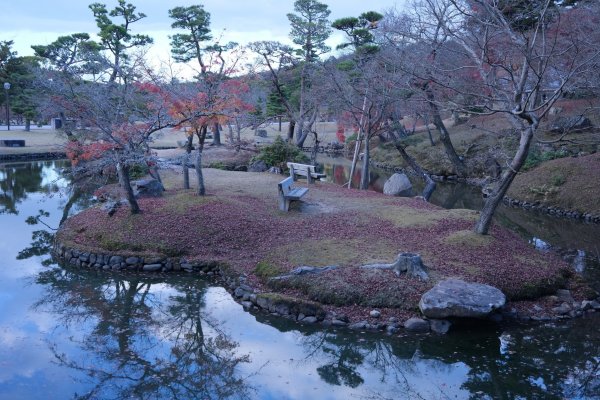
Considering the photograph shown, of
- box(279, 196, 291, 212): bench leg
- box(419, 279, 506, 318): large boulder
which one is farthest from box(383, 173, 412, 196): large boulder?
box(419, 279, 506, 318): large boulder

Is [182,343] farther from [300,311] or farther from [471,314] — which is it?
[471,314]

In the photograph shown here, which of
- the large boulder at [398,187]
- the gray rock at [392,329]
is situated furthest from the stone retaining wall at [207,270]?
the large boulder at [398,187]

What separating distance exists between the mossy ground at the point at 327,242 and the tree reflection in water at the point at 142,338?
1.15 metres

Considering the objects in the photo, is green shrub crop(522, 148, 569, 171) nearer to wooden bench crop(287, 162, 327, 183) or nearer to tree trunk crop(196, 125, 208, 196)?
wooden bench crop(287, 162, 327, 183)

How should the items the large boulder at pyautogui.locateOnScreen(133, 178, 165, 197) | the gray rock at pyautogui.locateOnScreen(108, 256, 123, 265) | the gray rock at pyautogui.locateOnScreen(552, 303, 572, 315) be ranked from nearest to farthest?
1. the gray rock at pyautogui.locateOnScreen(552, 303, 572, 315)
2. the gray rock at pyautogui.locateOnScreen(108, 256, 123, 265)
3. the large boulder at pyautogui.locateOnScreen(133, 178, 165, 197)

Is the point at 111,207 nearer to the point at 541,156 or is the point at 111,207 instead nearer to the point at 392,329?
the point at 392,329

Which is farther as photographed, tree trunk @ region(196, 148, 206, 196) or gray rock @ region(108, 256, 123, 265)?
tree trunk @ region(196, 148, 206, 196)

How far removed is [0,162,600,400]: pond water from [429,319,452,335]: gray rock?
177 millimetres

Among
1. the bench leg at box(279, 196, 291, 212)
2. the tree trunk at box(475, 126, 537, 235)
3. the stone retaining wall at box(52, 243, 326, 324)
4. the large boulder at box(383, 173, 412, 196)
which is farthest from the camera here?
the large boulder at box(383, 173, 412, 196)

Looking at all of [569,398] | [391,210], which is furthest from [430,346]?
[391,210]

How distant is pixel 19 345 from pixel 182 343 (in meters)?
2.65

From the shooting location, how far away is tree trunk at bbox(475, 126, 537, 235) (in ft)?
36.6

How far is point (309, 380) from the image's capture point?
7.72 meters

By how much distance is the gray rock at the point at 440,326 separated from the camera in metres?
8.99
